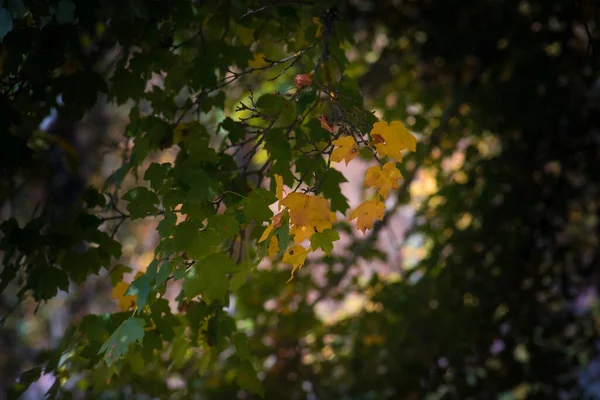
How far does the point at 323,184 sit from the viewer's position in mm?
1706

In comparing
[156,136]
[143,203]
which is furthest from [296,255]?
[156,136]

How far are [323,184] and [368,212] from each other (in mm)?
507

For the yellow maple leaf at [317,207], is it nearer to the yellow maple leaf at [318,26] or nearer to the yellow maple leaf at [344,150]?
the yellow maple leaf at [344,150]

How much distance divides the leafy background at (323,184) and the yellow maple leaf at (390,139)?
119mm

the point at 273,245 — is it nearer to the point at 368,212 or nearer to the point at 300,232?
the point at 300,232

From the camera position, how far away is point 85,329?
5.07 feet

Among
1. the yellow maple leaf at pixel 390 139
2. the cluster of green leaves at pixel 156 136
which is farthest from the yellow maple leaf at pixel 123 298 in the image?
the yellow maple leaf at pixel 390 139

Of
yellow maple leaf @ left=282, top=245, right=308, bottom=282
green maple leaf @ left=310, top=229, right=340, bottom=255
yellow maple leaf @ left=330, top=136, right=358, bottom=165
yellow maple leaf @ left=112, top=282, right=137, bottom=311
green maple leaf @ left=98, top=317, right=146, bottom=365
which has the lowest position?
green maple leaf @ left=98, top=317, right=146, bottom=365

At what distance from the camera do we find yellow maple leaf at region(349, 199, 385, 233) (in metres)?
1.20

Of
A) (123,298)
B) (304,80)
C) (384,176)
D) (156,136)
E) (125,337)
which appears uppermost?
(156,136)

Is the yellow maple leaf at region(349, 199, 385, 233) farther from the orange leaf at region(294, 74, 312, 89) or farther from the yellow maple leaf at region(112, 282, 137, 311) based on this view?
the yellow maple leaf at region(112, 282, 137, 311)

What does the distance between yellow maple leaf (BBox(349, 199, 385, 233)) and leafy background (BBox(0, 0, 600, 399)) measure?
0.20 metres

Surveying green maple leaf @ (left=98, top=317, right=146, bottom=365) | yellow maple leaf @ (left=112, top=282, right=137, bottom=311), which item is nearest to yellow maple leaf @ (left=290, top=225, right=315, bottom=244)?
green maple leaf @ (left=98, top=317, right=146, bottom=365)

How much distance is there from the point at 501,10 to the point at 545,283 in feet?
3.89
